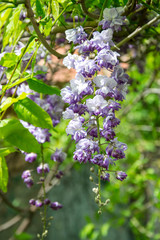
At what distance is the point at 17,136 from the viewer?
743mm

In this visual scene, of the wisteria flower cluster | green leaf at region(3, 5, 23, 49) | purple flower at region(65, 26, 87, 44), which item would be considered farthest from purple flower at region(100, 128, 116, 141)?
green leaf at region(3, 5, 23, 49)

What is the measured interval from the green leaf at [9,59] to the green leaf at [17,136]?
137 millimetres


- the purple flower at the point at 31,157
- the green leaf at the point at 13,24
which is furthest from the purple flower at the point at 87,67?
the purple flower at the point at 31,157

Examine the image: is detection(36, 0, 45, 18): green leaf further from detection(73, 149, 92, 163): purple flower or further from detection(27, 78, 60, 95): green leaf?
detection(73, 149, 92, 163): purple flower

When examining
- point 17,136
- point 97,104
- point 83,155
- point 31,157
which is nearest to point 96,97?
point 97,104

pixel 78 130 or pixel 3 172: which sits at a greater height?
pixel 78 130

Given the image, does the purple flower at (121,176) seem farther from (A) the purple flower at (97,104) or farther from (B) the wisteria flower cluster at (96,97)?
(A) the purple flower at (97,104)

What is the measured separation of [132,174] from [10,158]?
109cm

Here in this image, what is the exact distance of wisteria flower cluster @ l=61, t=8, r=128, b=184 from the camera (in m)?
0.64

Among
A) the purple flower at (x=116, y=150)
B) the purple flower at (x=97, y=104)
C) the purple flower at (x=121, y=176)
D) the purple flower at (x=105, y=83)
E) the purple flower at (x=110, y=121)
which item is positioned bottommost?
the purple flower at (x=121, y=176)

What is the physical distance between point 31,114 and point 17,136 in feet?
0.20

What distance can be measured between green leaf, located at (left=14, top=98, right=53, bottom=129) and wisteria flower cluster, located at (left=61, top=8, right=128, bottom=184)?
0.08m

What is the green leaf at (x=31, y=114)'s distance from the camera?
756 millimetres

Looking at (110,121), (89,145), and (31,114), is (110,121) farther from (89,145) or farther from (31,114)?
(31,114)
